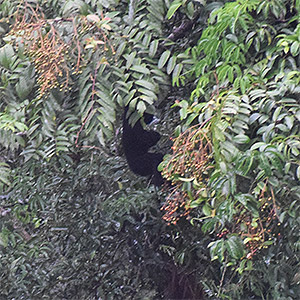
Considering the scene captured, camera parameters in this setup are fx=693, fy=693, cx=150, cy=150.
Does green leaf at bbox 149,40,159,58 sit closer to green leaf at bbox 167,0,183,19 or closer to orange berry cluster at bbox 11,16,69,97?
green leaf at bbox 167,0,183,19

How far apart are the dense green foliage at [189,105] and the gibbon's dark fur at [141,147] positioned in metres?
0.09

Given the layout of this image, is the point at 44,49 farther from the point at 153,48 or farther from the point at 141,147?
the point at 141,147

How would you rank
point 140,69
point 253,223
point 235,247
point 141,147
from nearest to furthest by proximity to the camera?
point 253,223 < point 235,247 < point 140,69 < point 141,147

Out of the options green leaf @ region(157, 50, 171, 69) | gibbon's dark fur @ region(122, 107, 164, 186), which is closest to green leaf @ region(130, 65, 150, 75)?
green leaf @ region(157, 50, 171, 69)

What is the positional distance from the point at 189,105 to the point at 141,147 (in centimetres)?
77

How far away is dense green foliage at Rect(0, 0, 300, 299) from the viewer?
84.0 inches

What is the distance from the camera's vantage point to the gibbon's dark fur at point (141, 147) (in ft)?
10.5

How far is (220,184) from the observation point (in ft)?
6.91

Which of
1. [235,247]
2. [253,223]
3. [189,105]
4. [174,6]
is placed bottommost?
[235,247]

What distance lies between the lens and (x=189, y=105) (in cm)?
250

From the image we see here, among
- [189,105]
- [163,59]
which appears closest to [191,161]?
[189,105]

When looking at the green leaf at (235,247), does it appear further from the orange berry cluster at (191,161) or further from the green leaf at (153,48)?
the green leaf at (153,48)

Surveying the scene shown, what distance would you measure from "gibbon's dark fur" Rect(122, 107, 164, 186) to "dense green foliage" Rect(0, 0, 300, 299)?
0.09 m

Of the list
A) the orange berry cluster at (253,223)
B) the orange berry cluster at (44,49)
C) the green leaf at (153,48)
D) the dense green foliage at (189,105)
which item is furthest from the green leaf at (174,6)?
the orange berry cluster at (253,223)
